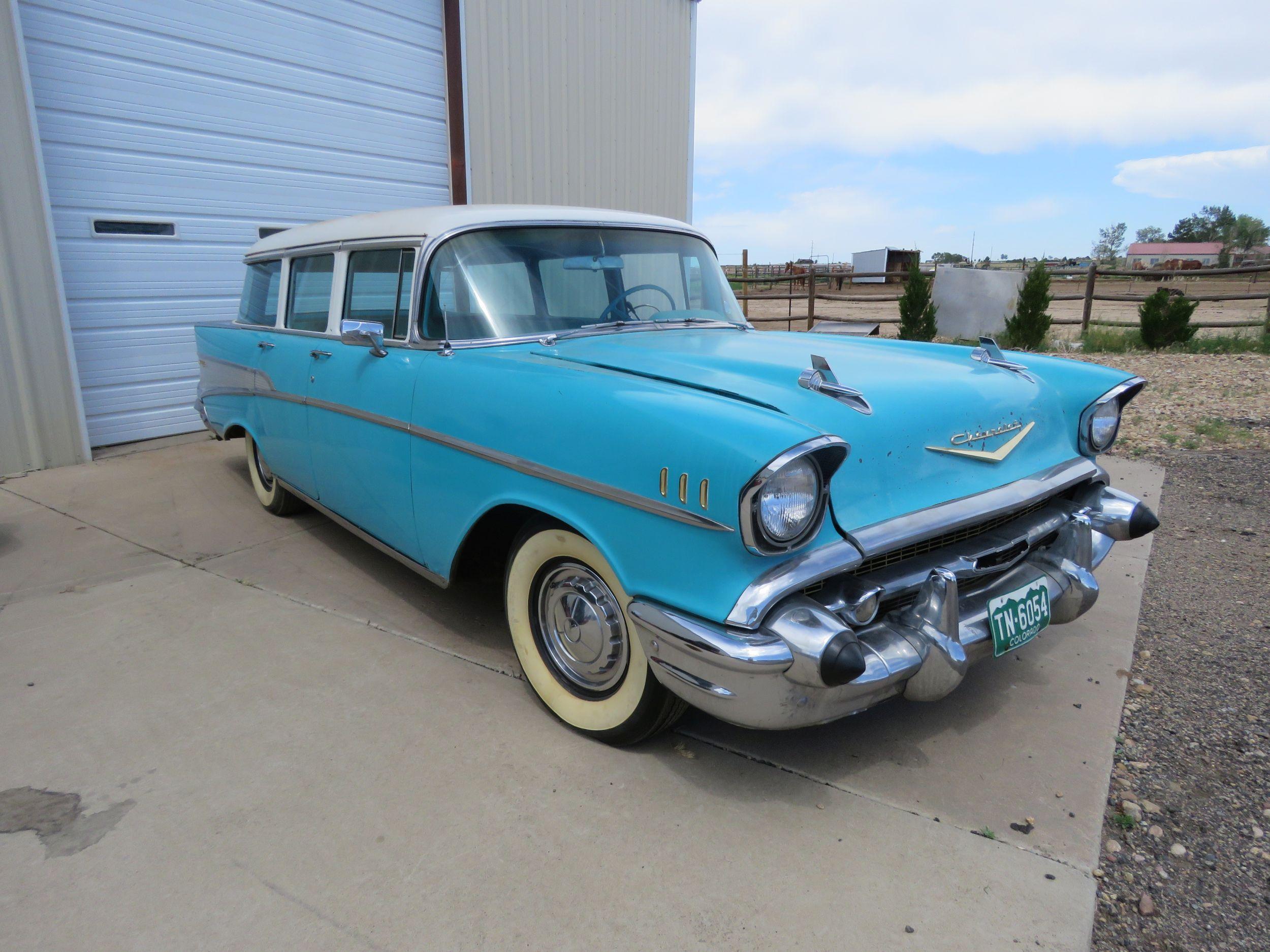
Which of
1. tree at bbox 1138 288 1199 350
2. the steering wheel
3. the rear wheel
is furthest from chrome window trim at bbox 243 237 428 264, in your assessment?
tree at bbox 1138 288 1199 350

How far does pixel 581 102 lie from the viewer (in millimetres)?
8656

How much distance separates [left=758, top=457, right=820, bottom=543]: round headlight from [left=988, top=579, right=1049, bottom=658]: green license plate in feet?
2.26

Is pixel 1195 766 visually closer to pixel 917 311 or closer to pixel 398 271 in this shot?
pixel 398 271

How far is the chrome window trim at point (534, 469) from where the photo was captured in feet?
6.01

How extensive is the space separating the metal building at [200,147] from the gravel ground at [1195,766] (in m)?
6.24

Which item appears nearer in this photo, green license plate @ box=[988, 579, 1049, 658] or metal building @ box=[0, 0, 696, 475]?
green license plate @ box=[988, 579, 1049, 658]

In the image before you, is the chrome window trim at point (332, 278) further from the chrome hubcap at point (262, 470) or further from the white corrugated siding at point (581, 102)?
the white corrugated siding at point (581, 102)

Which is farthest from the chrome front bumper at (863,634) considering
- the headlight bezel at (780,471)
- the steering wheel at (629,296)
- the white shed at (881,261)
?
the white shed at (881,261)

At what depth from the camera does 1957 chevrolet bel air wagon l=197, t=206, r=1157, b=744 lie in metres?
1.80

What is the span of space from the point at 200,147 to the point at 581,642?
576cm

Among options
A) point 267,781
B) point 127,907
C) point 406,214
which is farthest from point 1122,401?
point 127,907

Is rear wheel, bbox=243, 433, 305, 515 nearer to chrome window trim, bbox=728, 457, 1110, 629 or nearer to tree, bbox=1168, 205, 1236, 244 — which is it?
chrome window trim, bbox=728, 457, 1110, 629

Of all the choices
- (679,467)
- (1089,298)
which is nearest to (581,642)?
(679,467)

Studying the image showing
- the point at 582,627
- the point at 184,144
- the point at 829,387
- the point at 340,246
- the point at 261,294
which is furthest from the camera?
the point at 184,144
